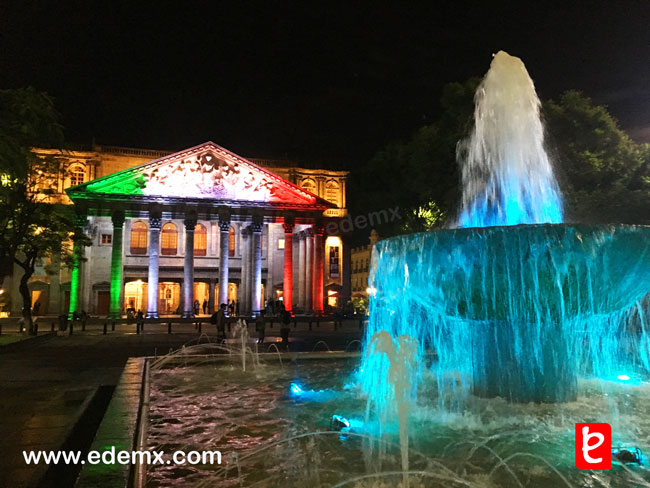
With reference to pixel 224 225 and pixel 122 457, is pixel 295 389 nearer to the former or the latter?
pixel 122 457

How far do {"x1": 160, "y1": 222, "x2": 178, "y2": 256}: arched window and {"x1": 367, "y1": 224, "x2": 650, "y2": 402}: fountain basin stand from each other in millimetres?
40089

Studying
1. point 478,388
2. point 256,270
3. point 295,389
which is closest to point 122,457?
point 295,389

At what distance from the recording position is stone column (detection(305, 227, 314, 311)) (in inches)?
1661

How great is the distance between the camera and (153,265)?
37.1 meters

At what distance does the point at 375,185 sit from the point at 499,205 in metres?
33.5

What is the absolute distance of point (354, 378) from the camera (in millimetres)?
9141

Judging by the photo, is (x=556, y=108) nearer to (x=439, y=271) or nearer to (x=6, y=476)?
(x=439, y=271)

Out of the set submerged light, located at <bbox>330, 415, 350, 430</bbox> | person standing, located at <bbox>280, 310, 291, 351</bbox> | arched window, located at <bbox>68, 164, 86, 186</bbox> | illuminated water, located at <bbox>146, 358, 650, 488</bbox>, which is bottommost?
illuminated water, located at <bbox>146, 358, 650, 488</bbox>

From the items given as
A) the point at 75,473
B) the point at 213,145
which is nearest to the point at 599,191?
the point at 75,473

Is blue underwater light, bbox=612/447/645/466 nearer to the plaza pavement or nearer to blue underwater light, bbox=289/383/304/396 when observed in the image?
blue underwater light, bbox=289/383/304/396

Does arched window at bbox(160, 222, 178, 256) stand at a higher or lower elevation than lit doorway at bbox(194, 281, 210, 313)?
higher

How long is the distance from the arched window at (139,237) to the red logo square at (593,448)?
141 ft

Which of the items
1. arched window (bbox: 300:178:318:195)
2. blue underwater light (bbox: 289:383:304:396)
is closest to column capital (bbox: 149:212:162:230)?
arched window (bbox: 300:178:318:195)

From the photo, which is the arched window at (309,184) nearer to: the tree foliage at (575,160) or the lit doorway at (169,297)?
the lit doorway at (169,297)
